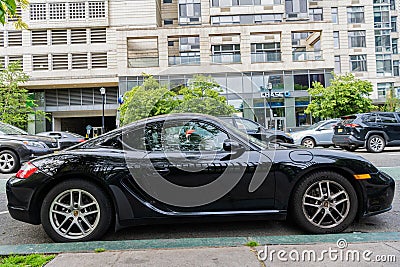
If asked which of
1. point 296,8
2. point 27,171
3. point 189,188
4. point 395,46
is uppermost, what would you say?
point 296,8

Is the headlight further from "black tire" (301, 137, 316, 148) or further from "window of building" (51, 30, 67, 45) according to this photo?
"window of building" (51, 30, 67, 45)

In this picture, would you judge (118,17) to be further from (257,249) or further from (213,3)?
(257,249)

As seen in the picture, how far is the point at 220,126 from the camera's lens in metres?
3.75

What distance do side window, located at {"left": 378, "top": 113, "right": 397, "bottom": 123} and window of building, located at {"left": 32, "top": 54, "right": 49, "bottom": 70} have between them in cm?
3250

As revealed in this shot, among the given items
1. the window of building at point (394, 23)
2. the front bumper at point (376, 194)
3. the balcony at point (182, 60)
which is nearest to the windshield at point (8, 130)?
the front bumper at point (376, 194)

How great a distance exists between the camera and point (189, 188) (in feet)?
11.4

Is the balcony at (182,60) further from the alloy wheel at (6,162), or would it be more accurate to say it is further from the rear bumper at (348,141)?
the alloy wheel at (6,162)

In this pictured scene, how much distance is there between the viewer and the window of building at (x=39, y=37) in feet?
112

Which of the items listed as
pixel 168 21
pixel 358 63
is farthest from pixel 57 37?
pixel 358 63

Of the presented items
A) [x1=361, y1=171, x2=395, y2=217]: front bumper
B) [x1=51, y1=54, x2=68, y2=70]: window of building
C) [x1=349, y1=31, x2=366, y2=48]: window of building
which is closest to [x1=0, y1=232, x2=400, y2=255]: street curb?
[x1=361, y1=171, x2=395, y2=217]: front bumper

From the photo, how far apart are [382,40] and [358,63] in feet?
16.3

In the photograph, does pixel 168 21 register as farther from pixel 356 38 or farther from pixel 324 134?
pixel 324 134

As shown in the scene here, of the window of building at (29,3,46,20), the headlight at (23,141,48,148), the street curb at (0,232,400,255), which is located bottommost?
the street curb at (0,232,400,255)

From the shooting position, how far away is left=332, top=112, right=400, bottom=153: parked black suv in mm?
12570
